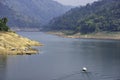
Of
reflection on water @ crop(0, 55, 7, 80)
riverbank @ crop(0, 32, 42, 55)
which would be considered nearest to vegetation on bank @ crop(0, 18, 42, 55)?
riverbank @ crop(0, 32, 42, 55)

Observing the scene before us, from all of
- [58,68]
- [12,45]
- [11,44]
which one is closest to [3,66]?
[58,68]

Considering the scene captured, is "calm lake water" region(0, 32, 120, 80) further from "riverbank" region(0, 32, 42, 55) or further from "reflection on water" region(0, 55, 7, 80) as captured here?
"riverbank" region(0, 32, 42, 55)

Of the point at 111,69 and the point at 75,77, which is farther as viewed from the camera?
the point at 111,69

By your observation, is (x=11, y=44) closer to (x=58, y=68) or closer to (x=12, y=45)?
(x=12, y=45)

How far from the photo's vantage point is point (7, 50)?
364ft

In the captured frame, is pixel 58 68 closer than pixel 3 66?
Yes

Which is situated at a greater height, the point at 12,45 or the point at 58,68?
the point at 12,45

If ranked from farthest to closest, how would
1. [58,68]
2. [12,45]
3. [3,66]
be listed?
[12,45], [3,66], [58,68]

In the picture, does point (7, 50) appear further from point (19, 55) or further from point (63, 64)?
point (63, 64)

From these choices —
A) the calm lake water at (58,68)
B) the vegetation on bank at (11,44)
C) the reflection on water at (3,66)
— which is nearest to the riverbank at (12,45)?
the vegetation on bank at (11,44)

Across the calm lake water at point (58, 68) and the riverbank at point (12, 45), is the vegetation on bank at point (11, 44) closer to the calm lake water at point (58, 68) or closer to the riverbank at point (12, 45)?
the riverbank at point (12, 45)

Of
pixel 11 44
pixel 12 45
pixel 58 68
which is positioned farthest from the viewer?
pixel 11 44

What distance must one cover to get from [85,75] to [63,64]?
15.8m

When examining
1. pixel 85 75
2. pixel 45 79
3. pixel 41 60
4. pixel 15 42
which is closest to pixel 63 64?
pixel 41 60
